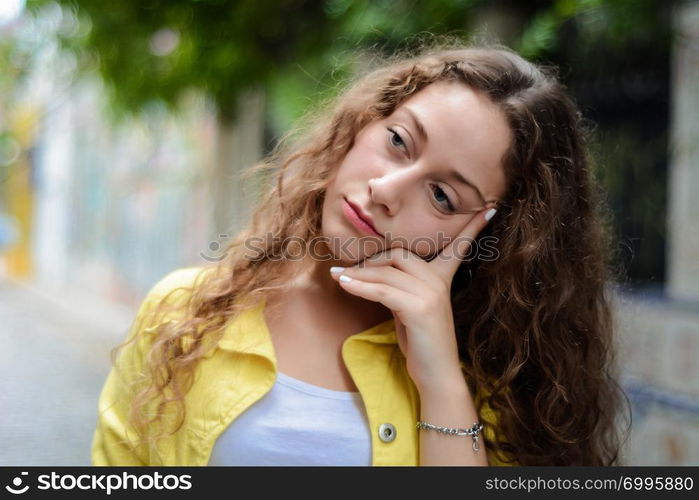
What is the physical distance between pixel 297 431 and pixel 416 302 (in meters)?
0.35

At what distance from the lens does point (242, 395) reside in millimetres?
1344

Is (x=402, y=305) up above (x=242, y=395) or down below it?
above

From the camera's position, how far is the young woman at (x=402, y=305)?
1.33 metres

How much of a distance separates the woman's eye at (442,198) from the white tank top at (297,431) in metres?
0.44

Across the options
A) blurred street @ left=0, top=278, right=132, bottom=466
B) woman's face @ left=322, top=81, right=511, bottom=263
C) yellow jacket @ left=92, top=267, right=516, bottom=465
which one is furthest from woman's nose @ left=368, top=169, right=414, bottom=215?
blurred street @ left=0, top=278, right=132, bottom=466

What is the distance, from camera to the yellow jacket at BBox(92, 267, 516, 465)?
135 cm

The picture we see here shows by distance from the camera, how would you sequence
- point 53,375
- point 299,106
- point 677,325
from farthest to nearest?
point 53,375
point 299,106
point 677,325

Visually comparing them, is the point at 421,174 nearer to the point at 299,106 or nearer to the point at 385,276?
the point at 385,276

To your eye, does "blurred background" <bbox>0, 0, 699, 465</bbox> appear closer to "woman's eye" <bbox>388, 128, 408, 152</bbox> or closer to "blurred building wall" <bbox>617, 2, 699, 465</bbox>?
"blurred building wall" <bbox>617, 2, 699, 465</bbox>

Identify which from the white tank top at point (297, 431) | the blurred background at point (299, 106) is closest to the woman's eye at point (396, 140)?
the white tank top at point (297, 431)

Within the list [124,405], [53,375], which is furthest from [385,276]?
[53,375]

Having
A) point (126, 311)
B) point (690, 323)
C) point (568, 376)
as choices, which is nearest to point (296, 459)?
point (568, 376)

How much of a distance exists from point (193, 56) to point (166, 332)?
9.89ft

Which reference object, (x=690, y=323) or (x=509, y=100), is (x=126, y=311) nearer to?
(x=690, y=323)
